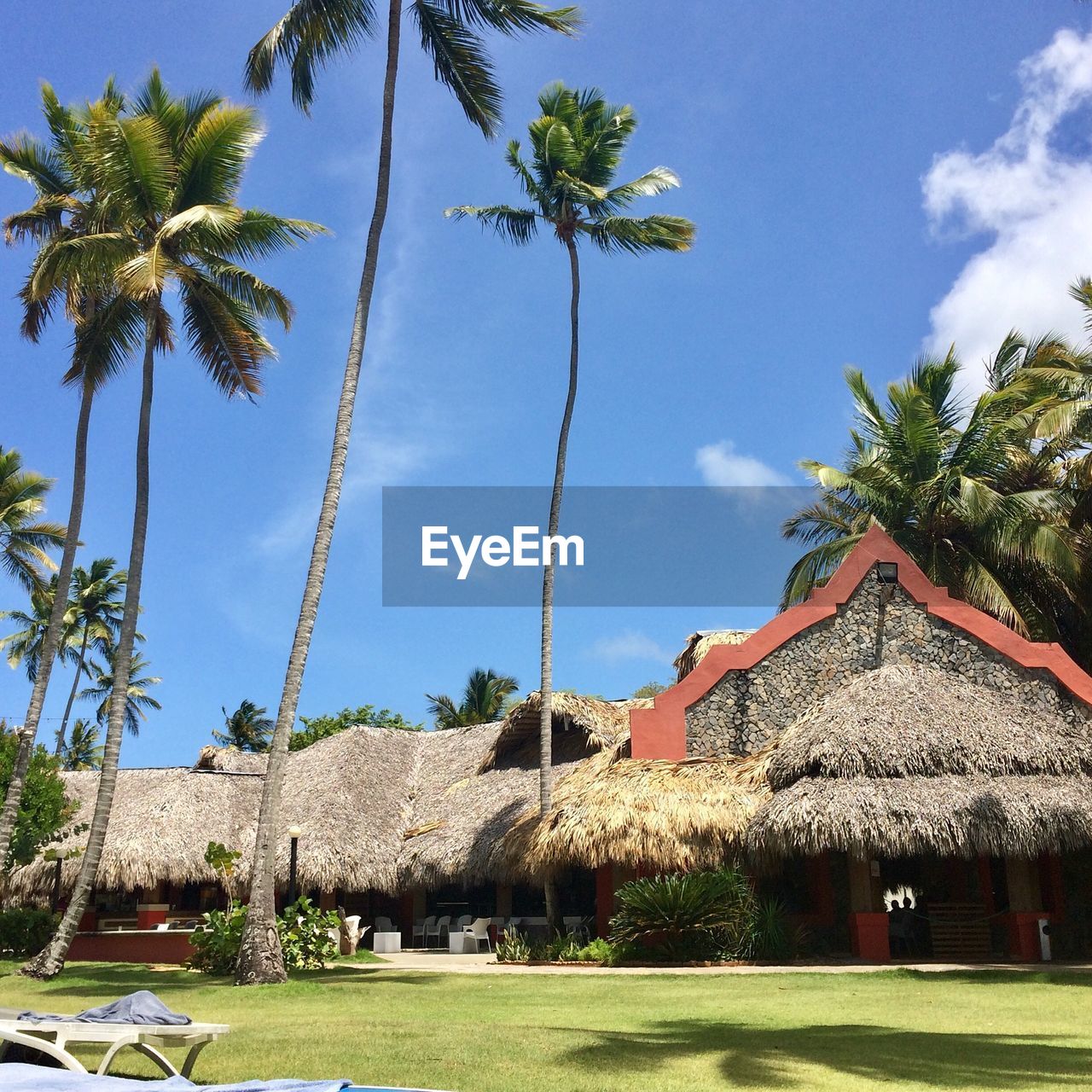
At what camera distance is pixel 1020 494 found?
77.3 feet

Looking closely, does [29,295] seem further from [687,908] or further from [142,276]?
[687,908]

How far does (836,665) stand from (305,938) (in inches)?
383

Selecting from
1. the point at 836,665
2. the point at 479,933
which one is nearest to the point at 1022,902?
the point at 836,665

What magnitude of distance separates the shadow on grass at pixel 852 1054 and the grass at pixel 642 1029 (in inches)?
0.8

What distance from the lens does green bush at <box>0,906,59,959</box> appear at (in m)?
20.2

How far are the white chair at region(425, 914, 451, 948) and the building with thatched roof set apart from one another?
0.98 metres

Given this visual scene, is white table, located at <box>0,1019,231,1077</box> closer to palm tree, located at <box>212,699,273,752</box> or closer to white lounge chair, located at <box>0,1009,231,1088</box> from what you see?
white lounge chair, located at <box>0,1009,231,1088</box>

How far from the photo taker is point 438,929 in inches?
921

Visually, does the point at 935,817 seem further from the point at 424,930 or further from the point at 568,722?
the point at 424,930

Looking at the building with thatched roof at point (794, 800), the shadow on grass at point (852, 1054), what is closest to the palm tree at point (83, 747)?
the building with thatched roof at point (794, 800)

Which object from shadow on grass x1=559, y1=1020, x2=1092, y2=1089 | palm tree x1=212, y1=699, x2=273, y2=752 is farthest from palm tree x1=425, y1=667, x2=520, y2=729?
shadow on grass x1=559, y1=1020, x2=1092, y2=1089

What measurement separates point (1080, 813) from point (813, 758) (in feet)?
11.7

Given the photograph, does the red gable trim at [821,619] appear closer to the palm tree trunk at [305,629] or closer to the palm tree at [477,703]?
the palm tree trunk at [305,629]

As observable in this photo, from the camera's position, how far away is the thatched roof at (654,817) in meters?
16.6
